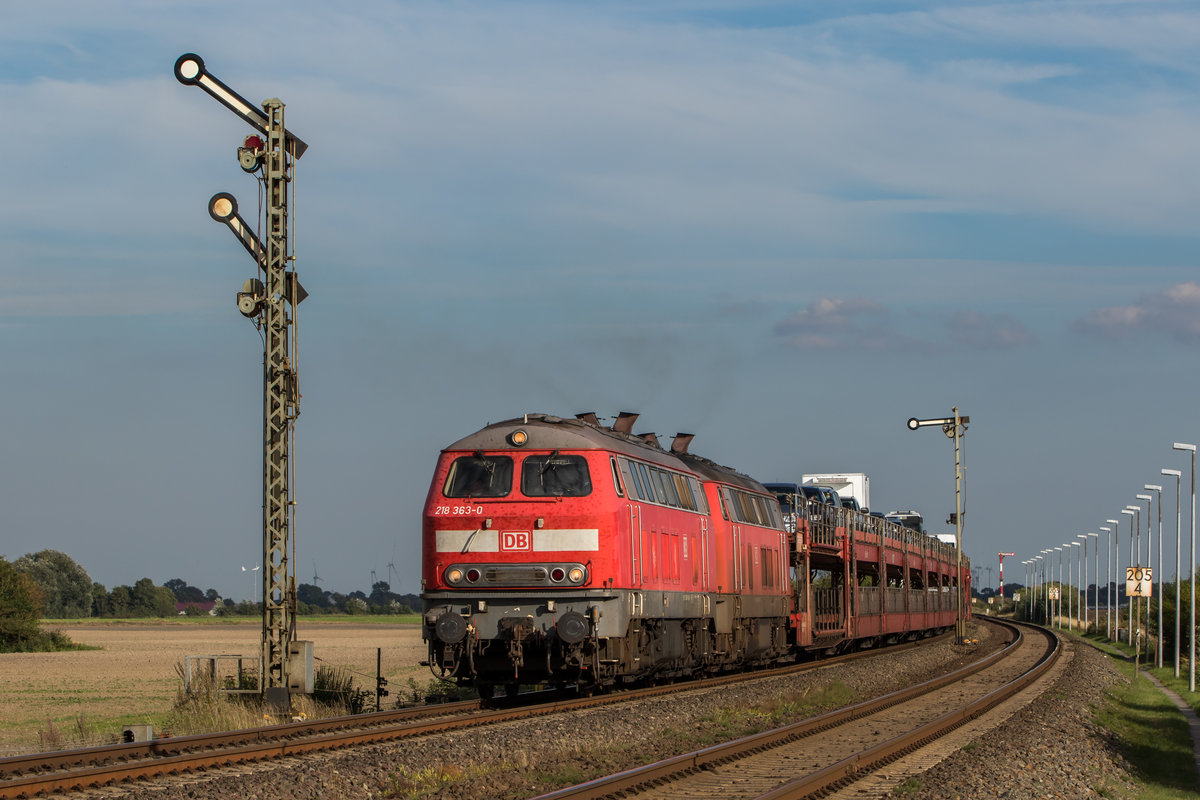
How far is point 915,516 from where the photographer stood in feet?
249

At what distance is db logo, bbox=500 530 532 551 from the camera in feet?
68.7

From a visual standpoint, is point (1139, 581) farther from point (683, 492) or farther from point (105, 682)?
point (105, 682)

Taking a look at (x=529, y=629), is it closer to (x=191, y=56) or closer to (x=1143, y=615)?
(x=191, y=56)

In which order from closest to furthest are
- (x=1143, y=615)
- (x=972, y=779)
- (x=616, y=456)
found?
(x=972, y=779) < (x=616, y=456) < (x=1143, y=615)

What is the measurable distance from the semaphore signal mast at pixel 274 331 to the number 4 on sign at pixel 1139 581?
1152 inches

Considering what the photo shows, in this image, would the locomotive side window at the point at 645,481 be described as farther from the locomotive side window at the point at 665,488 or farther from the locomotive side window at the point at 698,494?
the locomotive side window at the point at 698,494

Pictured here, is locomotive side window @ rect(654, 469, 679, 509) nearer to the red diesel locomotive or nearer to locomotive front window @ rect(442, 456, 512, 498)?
the red diesel locomotive

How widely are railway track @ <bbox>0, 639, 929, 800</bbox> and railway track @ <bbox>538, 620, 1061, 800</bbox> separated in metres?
3.84

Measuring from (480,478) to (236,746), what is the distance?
664 centimetres

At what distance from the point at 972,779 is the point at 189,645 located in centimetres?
5898

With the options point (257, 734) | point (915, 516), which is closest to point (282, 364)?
point (257, 734)

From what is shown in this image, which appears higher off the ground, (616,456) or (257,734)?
(616,456)

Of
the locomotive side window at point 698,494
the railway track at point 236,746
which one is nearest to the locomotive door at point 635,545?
the railway track at point 236,746

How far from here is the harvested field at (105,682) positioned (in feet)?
75.4
